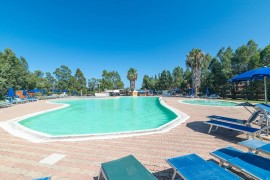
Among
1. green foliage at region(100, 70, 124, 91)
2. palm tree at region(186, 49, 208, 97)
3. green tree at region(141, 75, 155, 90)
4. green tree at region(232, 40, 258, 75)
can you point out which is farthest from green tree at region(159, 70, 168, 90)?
green tree at region(232, 40, 258, 75)

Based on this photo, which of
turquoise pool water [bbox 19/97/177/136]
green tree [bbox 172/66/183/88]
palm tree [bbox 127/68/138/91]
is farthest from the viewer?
green tree [bbox 172/66/183/88]

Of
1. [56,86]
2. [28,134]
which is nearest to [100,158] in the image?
[28,134]

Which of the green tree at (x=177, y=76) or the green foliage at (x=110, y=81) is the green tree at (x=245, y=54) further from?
the green foliage at (x=110, y=81)

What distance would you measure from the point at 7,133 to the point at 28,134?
0.99 meters

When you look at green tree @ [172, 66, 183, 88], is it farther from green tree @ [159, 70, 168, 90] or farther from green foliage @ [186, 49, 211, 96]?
green foliage @ [186, 49, 211, 96]

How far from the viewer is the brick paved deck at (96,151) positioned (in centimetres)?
338

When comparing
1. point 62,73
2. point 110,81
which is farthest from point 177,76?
point 62,73

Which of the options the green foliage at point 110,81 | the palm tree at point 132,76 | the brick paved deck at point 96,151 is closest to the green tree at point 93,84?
the green foliage at point 110,81

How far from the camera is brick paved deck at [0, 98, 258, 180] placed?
11.1 feet

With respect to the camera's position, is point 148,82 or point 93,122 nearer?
Result: point 93,122

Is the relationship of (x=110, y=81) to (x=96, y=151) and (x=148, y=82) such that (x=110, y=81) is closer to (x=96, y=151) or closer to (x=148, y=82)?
(x=148, y=82)

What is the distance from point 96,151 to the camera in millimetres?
4453

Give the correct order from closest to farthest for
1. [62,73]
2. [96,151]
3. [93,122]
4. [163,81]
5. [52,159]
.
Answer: [52,159] → [96,151] → [93,122] → [163,81] → [62,73]

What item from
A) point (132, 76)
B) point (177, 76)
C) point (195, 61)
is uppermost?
point (195, 61)
